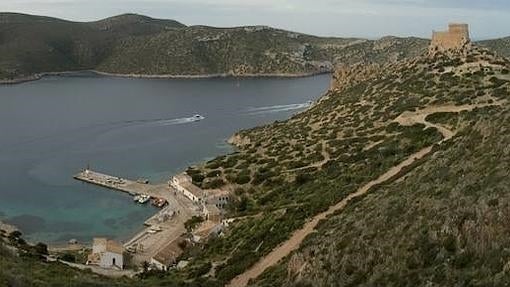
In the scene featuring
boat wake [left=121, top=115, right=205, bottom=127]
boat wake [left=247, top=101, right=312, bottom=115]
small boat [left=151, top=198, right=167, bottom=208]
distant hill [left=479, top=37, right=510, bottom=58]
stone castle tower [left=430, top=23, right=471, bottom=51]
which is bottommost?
small boat [left=151, top=198, right=167, bottom=208]

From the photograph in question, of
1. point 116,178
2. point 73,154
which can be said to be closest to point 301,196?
point 116,178

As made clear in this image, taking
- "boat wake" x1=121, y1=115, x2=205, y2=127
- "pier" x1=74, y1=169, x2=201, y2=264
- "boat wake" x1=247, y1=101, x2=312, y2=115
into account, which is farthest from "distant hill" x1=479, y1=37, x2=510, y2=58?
"pier" x1=74, y1=169, x2=201, y2=264

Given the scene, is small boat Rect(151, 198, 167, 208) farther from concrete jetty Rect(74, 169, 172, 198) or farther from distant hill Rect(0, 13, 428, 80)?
distant hill Rect(0, 13, 428, 80)

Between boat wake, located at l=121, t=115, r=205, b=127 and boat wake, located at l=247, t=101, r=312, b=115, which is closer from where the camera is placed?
boat wake, located at l=121, t=115, r=205, b=127

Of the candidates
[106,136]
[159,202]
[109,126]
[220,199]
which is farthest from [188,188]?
[109,126]

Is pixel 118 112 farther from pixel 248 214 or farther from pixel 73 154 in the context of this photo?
pixel 248 214

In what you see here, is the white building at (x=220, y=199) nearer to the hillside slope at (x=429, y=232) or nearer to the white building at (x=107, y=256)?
the white building at (x=107, y=256)

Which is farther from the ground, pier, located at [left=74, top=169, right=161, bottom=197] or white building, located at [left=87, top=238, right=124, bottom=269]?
white building, located at [left=87, top=238, right=124, bottom=269]

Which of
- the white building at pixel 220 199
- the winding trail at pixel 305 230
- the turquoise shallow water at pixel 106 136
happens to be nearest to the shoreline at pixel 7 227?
the turquoise shallow water at pixel 106 136

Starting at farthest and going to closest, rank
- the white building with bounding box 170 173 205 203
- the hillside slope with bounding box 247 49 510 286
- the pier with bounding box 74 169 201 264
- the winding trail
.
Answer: the white building with bounding box 170 173 205 203, the pier with bounding box 74 169 201 264, the winding trail, the hillside slope with bounding box 247 49 510 286
